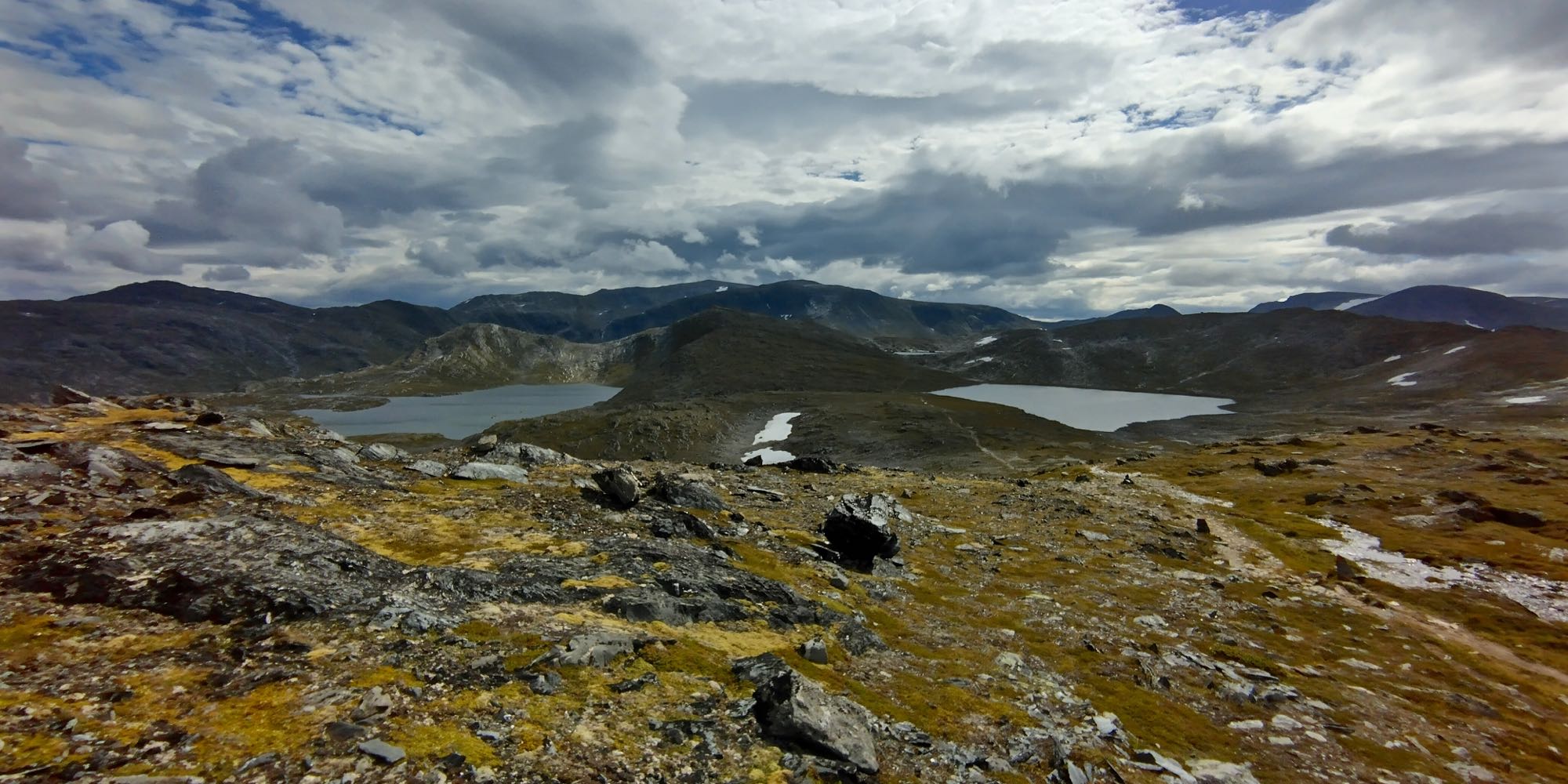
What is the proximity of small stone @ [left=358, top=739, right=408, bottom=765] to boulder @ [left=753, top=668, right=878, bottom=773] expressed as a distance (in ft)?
25.8

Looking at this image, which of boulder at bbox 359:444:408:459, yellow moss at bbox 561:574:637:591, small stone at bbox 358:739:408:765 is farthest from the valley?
boulder at bbox 359:444:408:459

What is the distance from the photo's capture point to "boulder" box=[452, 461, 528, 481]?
37.9 meters

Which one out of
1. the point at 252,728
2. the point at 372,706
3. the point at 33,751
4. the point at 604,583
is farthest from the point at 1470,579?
the point at 33,751

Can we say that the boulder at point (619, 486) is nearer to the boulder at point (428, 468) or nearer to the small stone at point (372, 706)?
the boulder at point (428, 468)

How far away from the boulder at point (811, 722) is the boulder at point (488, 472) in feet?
87.6

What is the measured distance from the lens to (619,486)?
34594 millimetres

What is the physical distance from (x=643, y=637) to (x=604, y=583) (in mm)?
4414

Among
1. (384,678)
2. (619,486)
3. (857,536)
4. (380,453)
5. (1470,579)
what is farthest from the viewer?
(1470,579)

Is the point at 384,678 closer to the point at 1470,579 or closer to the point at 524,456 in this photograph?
the point at 524,456

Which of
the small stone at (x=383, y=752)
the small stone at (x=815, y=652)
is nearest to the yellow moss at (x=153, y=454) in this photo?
the small stone at (x=383, y=752)

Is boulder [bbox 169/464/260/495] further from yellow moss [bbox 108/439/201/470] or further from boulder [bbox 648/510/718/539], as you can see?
boulder [bbox 648/510/718/539]

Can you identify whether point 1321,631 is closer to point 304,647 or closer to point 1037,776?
point 1037,776

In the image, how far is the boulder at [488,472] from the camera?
37.9m

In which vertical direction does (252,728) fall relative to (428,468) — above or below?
below
